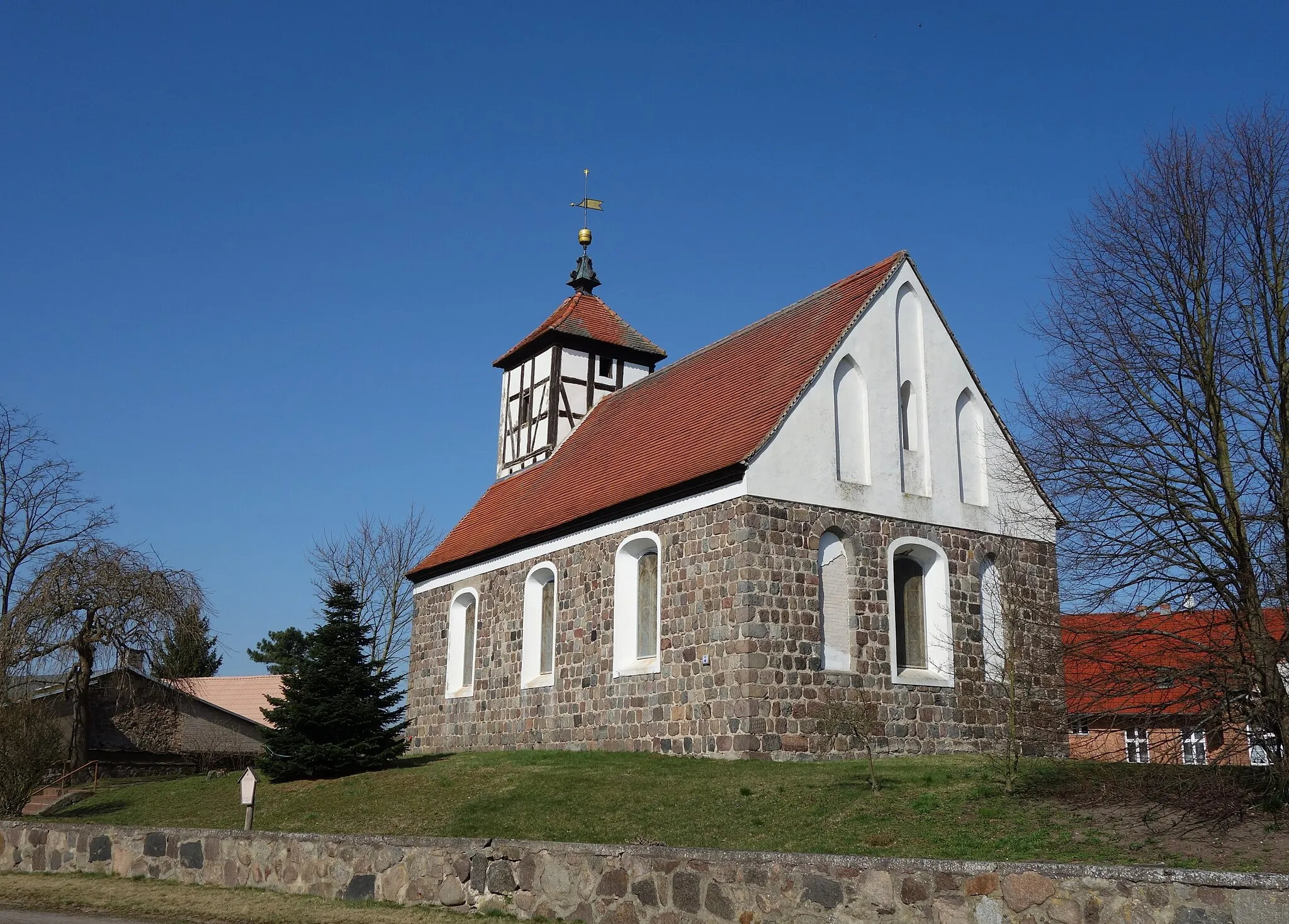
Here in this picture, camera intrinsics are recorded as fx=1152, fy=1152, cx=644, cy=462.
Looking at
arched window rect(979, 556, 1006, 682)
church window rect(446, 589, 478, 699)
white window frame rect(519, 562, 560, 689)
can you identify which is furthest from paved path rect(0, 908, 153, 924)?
church window rect(446, 589, 478, 699)

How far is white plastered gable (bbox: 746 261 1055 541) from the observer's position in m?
19.1

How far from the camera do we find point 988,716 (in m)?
20.0

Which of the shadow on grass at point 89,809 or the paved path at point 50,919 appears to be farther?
the shadow on grass at point 89,809

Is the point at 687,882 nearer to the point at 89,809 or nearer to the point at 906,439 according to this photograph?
the point at 906,439

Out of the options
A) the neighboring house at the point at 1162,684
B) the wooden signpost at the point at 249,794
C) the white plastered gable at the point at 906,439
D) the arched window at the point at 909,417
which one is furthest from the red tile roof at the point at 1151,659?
the wooden signpost at the point at 249,794

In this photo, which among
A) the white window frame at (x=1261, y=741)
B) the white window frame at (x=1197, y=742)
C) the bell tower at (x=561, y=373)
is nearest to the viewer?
the white window frame at (x=1197, y=742)

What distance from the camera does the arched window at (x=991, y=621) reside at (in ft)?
66.3

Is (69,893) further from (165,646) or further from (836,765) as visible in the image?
(165,646)

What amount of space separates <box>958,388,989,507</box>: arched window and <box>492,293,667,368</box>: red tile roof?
11668mm

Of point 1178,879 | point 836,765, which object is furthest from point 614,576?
point 1178,879

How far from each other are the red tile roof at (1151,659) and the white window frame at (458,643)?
54.2 feet

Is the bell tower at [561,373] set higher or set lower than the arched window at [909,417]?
higher

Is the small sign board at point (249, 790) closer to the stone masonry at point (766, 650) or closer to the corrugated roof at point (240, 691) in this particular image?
the stone masonry at point (766, 650)

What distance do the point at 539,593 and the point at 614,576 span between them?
3.86 m
